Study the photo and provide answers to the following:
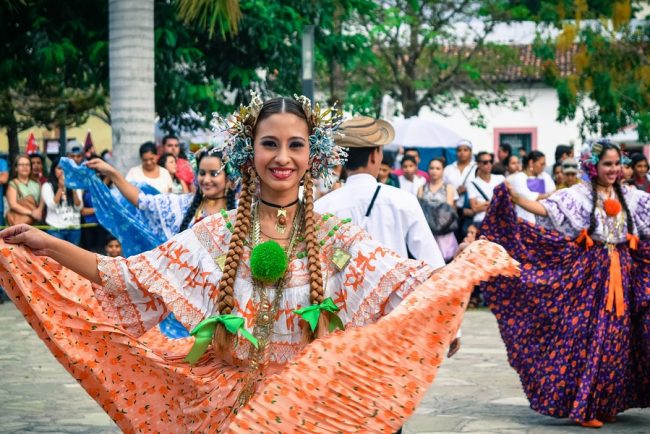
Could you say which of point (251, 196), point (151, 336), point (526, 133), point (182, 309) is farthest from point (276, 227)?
point (526, 133)

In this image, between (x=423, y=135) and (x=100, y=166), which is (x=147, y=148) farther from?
(x=423, y=135)

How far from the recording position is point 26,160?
14.4 meters

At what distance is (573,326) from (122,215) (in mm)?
3151

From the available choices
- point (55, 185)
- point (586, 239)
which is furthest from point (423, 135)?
point (586, 239)

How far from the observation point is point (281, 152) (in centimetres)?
454

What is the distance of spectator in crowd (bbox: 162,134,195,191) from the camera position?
43.8 ft

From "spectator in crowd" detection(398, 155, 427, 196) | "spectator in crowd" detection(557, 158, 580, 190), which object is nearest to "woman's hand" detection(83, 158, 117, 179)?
"spectator in crowd" detection(557, 158, 580, 190)

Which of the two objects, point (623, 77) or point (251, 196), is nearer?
point (251, 196)

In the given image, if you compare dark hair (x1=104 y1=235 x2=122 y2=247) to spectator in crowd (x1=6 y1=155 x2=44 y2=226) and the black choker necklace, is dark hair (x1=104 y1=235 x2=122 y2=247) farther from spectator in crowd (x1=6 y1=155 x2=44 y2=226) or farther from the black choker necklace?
the black choker necklace

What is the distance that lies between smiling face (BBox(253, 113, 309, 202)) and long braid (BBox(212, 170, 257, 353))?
13cm

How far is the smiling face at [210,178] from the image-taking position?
7.72 m

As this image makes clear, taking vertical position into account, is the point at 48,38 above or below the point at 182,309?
above

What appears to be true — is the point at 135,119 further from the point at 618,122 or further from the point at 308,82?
the point at 618,122

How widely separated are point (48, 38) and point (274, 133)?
10.6 m
